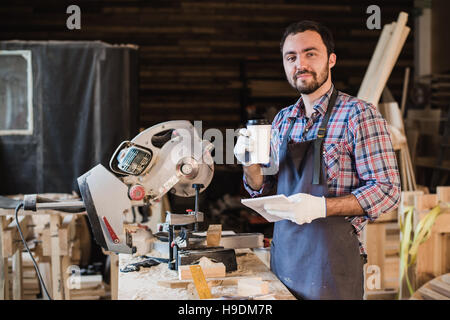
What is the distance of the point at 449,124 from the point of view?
495 centimetres

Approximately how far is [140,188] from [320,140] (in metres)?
0.74

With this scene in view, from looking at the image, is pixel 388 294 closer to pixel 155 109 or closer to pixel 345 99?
pixel 345 99

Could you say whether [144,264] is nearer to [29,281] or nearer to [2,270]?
[2,270]

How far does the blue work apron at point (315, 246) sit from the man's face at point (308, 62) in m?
0.11

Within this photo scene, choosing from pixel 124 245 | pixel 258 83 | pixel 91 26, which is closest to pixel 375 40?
pixel 258 83

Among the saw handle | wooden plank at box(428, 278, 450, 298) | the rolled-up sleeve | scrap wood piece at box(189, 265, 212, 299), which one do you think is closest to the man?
the rolled-up sleeve

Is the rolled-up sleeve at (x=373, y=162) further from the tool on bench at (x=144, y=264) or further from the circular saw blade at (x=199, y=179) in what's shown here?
the tool on bench at (x=144, y=264)

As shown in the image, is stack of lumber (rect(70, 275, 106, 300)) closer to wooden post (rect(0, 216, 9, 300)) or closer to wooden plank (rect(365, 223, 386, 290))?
wooden post (rect(0, 216, 9, 300))

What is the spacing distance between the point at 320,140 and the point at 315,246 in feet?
1.33

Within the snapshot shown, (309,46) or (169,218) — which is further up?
(309,46)

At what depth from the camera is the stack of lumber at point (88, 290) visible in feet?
13.1

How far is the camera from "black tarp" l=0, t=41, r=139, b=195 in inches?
175

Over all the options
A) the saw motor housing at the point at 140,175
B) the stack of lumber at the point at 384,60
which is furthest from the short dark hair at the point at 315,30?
the stack of lumber at the point at 384,60

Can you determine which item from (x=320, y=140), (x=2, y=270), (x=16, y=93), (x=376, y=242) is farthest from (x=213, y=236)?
(x=16, y=93)
